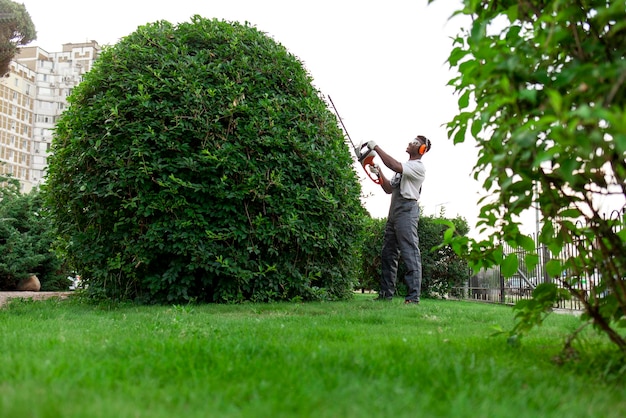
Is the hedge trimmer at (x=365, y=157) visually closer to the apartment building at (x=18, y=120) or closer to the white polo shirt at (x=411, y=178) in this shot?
the white polo shirt at (x=411, y=178)

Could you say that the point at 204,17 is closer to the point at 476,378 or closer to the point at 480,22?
the point at 480,22

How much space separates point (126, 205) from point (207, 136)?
120cm

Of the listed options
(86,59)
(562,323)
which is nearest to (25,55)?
(86,59)

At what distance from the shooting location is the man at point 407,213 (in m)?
7.32

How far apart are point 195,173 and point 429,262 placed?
24.1 feet

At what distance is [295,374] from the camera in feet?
7.40

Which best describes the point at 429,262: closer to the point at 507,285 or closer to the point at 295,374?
the point at 507,285

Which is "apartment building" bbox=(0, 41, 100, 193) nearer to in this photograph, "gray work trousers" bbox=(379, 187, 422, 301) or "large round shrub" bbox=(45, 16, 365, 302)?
"large round shrub" bbox=(45, 16, 365, 302)

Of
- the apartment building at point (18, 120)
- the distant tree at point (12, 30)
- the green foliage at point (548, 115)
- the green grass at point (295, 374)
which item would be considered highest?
the apartment building at point (18, 120)

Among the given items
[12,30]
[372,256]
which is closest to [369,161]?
[372,256]

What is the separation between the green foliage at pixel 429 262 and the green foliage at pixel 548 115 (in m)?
9.17

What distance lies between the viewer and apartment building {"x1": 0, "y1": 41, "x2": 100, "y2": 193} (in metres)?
60.5

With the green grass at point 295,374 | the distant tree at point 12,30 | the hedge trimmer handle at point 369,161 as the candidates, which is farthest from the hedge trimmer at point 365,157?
the distant tree at point 12,30

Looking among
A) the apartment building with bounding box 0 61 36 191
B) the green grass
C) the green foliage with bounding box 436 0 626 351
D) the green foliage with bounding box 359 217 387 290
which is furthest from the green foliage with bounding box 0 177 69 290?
the apartment building with bounding box 0 61 36 191
